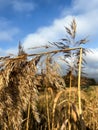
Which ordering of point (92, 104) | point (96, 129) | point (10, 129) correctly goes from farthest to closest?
point (92, 104), point (96, 129), point (10, 129)

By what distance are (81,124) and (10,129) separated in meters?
1.00

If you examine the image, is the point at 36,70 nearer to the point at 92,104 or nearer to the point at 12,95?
the point at 12,95

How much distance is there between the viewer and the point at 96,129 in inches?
211

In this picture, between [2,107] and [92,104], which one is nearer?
[2,107]

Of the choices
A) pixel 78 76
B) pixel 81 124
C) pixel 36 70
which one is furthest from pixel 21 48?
pixel 81 124

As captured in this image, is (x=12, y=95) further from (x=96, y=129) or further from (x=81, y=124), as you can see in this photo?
(x=96, y=129)

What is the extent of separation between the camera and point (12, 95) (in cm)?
329

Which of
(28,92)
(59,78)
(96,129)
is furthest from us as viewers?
(96,129)

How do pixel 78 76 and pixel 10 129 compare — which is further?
pixel 10 129

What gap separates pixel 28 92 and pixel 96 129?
2498 mm

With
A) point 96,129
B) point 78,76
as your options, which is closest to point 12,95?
point 78,76

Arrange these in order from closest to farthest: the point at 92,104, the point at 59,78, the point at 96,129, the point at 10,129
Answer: the point at 59,78
the point at 10,129
the point at 96,129
the point at 92,104

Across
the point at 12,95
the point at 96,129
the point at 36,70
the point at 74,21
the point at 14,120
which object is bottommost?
the point at 96,129

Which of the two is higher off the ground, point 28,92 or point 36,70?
point 36,70
